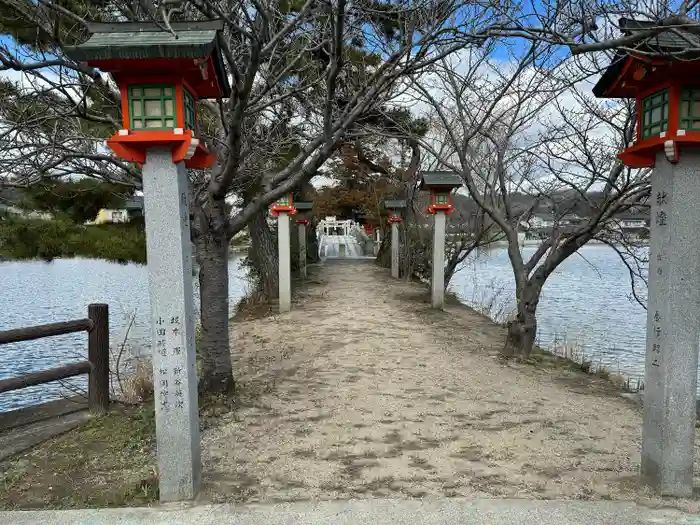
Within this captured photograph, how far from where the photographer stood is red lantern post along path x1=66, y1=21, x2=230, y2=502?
10.3 feet

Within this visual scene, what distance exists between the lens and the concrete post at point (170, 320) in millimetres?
3287

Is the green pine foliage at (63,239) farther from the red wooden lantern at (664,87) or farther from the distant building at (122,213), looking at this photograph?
the red wooden lantern at (664,87)

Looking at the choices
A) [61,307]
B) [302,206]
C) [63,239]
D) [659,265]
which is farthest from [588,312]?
[61,307]

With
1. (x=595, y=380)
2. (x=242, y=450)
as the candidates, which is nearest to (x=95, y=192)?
(x=242, y=450)

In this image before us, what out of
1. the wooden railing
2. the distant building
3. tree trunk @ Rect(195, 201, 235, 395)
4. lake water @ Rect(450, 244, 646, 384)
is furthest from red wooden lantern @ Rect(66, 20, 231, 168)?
lake water @ Rect(450, 244, 646, 384)

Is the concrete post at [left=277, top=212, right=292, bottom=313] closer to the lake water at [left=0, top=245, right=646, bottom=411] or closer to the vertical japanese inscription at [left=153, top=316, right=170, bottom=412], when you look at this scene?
the lake water at [left=0, top=245, right=646, bottom=411]

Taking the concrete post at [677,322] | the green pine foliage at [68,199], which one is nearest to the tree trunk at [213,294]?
the green pine foliage at [68,199]

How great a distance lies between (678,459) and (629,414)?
6.71 feet

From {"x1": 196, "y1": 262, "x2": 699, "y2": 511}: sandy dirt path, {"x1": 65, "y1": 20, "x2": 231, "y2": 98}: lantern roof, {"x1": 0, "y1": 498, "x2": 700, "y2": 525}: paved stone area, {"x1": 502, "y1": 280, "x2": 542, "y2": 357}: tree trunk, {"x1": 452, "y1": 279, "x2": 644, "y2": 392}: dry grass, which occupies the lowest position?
{"x1": 452, "y1": 279, "x2": 644, "y2": 392}: dry grass

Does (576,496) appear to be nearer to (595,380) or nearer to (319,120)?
(595,380)

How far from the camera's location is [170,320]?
336cm

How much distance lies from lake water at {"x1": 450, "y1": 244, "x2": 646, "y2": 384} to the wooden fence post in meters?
6.74

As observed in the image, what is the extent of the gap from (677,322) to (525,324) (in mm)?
3940

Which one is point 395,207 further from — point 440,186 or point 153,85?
point 153,85
